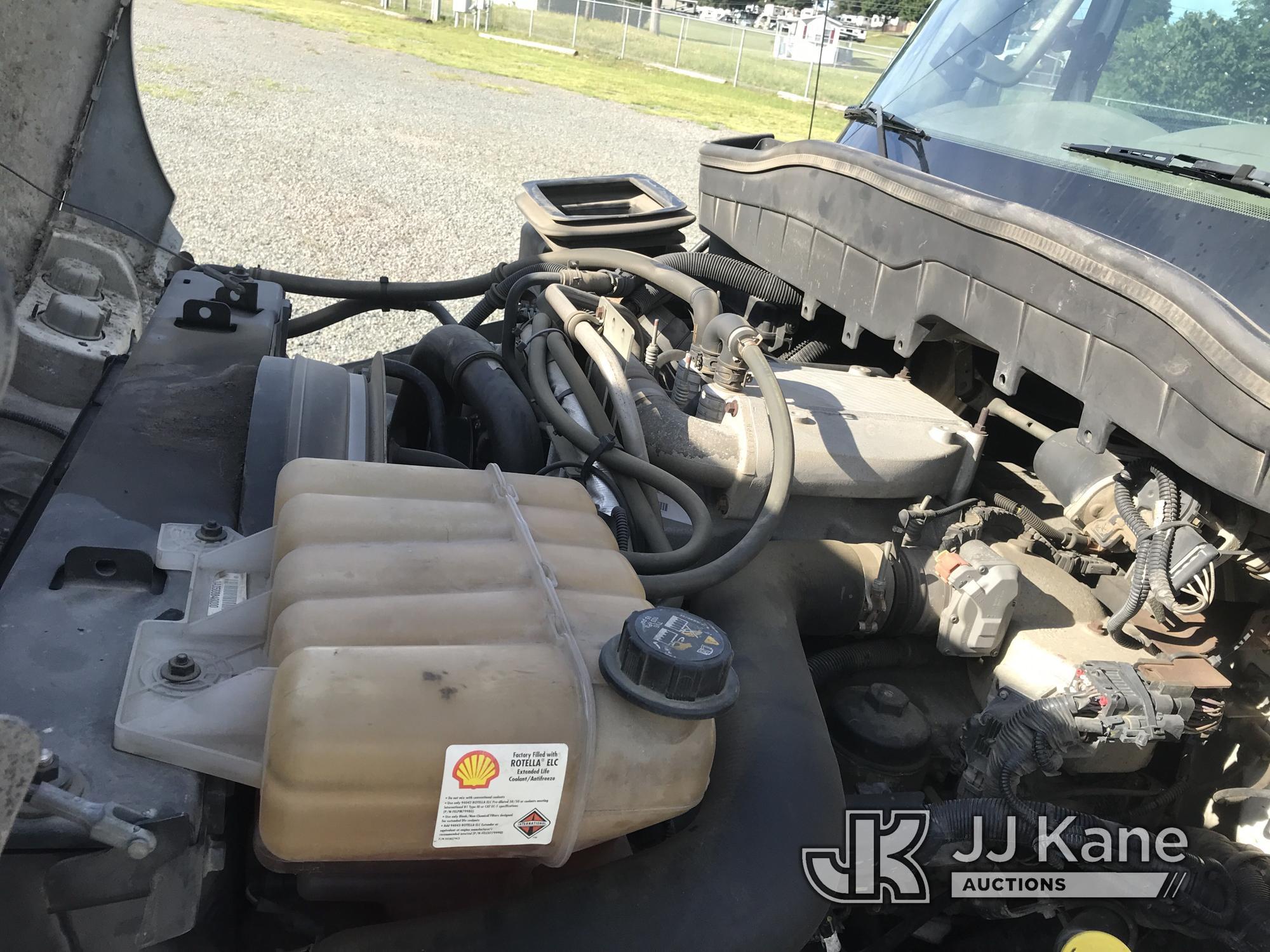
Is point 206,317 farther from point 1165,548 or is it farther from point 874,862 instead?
point 1165,548

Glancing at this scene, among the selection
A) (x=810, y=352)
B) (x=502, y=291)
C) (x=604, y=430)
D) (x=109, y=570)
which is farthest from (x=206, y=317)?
(x=810, y=352)

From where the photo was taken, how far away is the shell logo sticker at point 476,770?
3.44 feet

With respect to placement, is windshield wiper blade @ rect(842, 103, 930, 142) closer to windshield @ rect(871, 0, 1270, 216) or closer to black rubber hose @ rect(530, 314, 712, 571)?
windshield @ rect(871, 0, 1270, 216)

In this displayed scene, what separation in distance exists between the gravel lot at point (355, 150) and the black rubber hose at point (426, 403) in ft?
8.22

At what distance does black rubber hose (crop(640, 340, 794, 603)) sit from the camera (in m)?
1.68

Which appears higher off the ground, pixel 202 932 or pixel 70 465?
pixel 70 465

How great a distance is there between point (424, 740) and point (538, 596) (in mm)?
273

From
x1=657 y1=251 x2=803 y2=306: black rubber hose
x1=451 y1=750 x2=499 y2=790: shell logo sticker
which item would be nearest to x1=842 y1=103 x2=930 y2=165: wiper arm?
x1=657 y1=251 x2=803 y2=306: black rubber hose

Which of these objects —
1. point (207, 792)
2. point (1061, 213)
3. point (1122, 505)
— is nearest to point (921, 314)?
point (1061, 213)

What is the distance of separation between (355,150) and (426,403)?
8069mm

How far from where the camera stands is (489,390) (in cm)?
231

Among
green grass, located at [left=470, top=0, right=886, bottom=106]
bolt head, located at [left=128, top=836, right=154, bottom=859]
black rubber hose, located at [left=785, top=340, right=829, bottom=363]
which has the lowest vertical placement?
bolt head, located at [left=128, top=836, right=154, bottom=859]

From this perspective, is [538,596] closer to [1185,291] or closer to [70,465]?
[70,465]

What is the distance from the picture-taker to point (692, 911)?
1.30 metres
